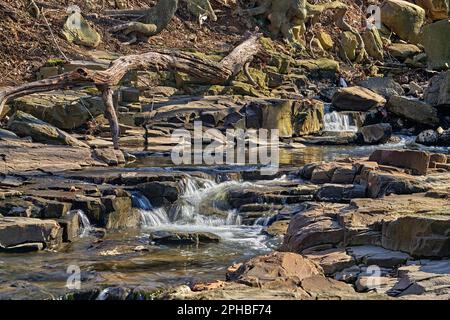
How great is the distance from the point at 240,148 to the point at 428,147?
15.1 ft

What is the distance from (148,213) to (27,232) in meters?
2.27

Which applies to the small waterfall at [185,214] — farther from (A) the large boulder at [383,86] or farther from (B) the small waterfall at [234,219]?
(A) the large boulder at [383,86]

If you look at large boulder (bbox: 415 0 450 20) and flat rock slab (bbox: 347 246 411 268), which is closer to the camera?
flat rock slab (bbox: 347 246 411 268)

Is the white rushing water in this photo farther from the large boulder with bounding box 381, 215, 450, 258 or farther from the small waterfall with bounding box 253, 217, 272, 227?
the large boulder with bounding box 381, 215, 450, 258

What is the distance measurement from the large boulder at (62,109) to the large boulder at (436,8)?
18204mm

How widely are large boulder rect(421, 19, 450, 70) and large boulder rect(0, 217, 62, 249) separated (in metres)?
18.6

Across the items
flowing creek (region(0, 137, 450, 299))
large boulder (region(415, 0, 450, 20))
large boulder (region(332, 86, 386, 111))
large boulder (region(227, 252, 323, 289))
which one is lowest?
flowing creek (region(0, 137, 450, 299))

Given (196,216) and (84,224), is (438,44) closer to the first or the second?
(196,216)

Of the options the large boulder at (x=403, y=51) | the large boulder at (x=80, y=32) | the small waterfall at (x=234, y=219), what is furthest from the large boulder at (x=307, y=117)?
the large boulder at (x=403, y=51)

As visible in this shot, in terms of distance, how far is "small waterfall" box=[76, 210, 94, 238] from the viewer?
10189 millimetres

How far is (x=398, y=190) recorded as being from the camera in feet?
33.0

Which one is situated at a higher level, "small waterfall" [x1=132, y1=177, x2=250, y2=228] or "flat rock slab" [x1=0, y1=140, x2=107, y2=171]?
"flat rock slab" [x1=0, y1=140, x2=107, y2=171]

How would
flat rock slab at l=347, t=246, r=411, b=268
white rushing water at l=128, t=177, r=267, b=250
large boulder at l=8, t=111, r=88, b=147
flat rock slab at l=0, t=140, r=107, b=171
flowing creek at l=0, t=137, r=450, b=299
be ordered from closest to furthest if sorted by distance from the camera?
flat rock slab at l=347, t=246, r=411, b=268
flowing creek at l=0, t=137, r=450, b=299
white rushing water at l=128, t=177, r=267, b=250
flat rock slab at l=0, t=140, r=107, b=171
large boulder at l=8, t=111, r=88, b=147

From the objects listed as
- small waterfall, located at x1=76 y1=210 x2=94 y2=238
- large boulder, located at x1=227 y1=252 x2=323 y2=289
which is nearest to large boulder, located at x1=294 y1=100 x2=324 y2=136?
small waterfall, located at x1=76 y1=210 x2=94 y2=238
